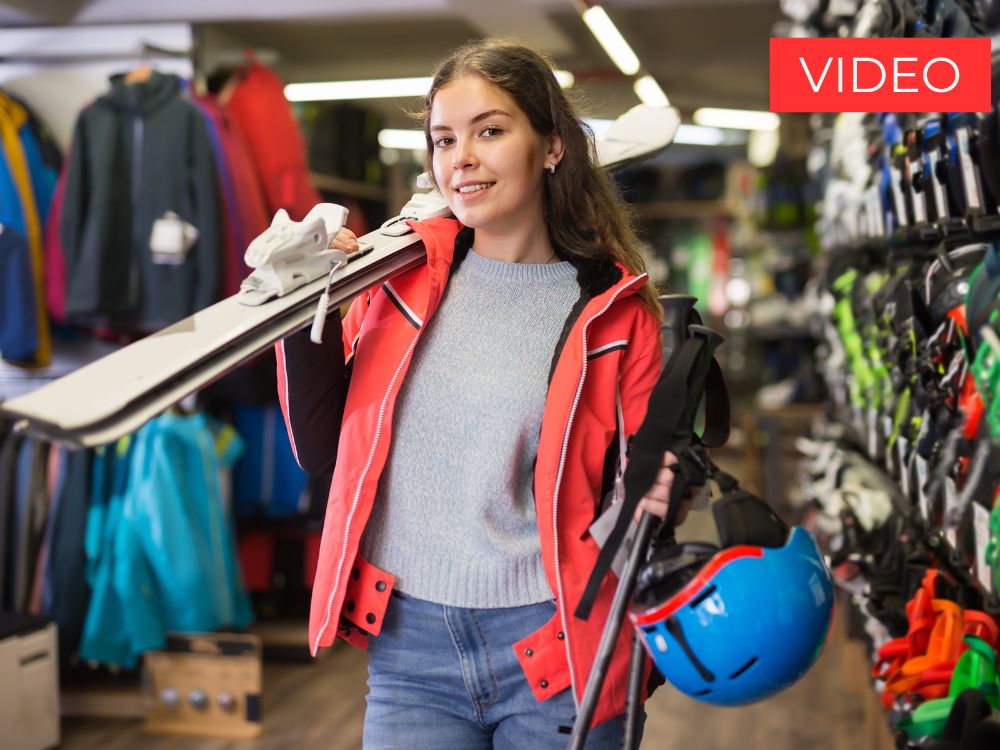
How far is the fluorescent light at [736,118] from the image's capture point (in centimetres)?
895

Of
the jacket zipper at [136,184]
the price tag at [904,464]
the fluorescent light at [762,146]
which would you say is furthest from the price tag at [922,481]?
the fluorescent light at [762,146]

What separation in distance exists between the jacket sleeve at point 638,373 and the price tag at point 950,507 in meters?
0.55

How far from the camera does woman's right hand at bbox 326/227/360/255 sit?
5.45ft

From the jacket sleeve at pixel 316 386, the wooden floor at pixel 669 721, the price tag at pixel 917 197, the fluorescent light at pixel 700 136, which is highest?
the fluorescent light at pixel 700 136

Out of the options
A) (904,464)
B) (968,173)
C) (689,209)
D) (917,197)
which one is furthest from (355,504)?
(689,209)

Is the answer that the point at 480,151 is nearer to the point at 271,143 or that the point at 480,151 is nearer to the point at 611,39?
the point at 271,143

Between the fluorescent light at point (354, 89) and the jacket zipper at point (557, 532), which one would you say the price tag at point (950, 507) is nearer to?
the jacket zipper at point (557, 532)

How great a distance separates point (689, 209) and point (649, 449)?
893cm

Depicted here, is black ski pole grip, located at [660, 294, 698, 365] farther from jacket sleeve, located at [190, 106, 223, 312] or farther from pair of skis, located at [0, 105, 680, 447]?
jacket sleeve, located at [190, 106, 223, 312]

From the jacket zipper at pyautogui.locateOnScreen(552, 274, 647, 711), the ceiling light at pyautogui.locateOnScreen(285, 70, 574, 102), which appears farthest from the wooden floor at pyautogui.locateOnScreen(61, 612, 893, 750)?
the ceiling light at pyautogui.locateOnScreen(285, 70, 574, 102)

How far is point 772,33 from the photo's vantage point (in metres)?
6.20

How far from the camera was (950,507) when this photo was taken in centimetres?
180

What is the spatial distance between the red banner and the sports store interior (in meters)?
0.08

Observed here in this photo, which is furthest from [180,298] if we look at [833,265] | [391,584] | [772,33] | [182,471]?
[772,33]
